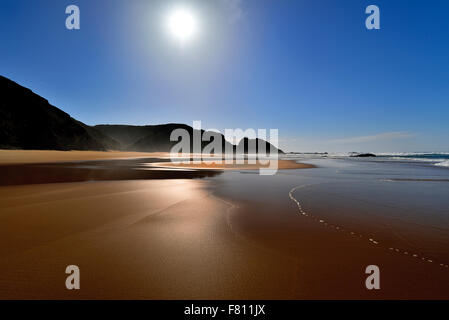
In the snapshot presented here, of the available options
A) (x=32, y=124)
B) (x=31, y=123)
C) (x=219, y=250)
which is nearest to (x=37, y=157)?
(x=219, y=250)

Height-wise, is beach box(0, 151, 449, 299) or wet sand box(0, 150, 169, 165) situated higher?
wet sand box(0, 150, 169, 165)

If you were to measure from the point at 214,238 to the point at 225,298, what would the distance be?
2.05 metres

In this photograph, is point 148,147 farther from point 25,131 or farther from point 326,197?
point 326,197

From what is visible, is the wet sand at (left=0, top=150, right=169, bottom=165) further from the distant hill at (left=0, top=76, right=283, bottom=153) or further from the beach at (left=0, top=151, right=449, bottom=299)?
the distant hill at (left=0, top=76, right=283, bottom=153)

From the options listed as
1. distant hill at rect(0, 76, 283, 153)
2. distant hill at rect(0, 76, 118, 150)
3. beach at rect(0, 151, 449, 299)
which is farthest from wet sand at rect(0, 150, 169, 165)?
distant hill at rect(0, 76, 118, 150)

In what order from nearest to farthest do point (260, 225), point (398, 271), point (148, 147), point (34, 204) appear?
point (398, 271) → point (260, 225) → point (34, 204) → point (148, 147)

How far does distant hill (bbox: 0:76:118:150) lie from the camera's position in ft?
230

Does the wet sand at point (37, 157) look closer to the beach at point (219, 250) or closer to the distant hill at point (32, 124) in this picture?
the beach at point (219, 250)

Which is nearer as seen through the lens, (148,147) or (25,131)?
(25,131)

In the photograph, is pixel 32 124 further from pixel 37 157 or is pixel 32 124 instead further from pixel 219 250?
pixel 219 250

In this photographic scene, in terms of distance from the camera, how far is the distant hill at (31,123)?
70.2 metres
